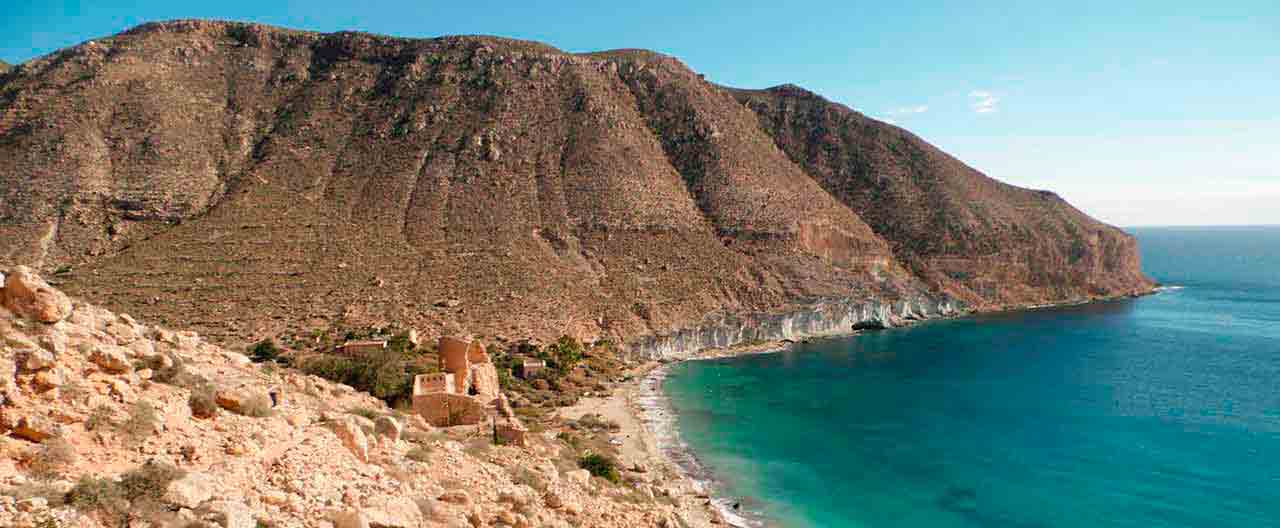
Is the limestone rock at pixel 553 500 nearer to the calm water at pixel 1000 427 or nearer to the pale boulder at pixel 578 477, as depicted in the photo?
the pale boulder at pixel 578 477

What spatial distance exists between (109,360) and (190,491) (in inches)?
116

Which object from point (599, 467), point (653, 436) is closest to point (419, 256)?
point (653, 436)

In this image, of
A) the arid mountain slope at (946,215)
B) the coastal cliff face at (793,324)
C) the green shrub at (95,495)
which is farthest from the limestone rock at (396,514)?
the arid mountain slope at (946,215)

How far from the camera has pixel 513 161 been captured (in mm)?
61812

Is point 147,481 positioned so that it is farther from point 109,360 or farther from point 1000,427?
point 1000,427

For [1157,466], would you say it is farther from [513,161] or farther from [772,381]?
[513,161]

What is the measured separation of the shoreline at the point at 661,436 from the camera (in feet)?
85.5

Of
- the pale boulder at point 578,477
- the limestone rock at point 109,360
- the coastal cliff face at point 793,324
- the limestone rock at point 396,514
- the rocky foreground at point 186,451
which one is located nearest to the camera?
the rocky foreground at point 186,451

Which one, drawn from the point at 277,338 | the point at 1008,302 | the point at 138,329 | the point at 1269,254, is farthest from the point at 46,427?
the point at 1269,254

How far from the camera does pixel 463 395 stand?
23.6 meters

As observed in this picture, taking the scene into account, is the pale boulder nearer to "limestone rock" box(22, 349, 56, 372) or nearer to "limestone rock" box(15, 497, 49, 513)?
"limestone rock" box(22, 349, 56, 372)

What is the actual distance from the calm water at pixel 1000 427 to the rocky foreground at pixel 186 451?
666 inches

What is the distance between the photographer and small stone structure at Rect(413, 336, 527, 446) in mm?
22797

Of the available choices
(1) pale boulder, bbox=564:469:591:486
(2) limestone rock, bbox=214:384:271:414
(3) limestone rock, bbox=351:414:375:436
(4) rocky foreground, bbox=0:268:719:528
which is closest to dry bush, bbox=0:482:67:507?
(4) rocky foreground, bbox=0:268:719:528
